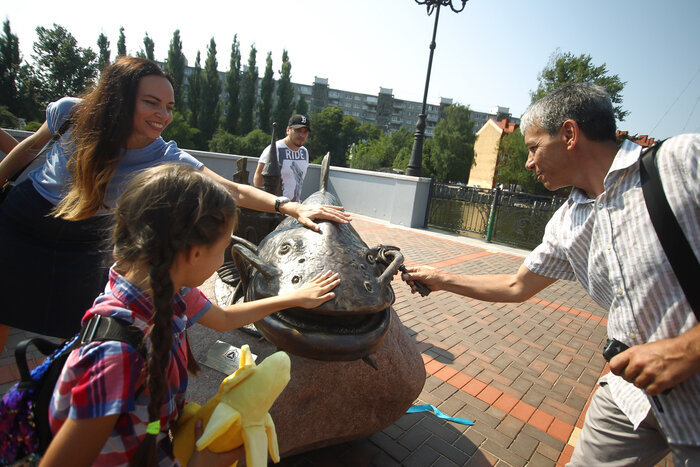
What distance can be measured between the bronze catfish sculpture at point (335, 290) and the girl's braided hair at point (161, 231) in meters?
0.63

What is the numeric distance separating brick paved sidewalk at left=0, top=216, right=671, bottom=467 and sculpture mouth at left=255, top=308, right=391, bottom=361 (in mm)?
1192

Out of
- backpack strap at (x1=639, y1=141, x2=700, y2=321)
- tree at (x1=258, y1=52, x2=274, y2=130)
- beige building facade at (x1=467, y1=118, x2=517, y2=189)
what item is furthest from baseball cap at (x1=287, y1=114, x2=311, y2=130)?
tree at (x1=258, y1=52, x2=274, y2=130)

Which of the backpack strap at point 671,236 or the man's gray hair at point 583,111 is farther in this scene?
the man's gray hair at point 583,111

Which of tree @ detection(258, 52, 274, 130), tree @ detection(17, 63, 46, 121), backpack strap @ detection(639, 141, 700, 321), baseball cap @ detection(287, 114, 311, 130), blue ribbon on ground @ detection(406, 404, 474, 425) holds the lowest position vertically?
blue ribbon on ground @ detection(406, 404, 474, 425)

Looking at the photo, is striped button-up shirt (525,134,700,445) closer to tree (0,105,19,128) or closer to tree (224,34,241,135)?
tree (0,105,19,128)

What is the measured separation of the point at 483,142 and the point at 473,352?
56.0 metres

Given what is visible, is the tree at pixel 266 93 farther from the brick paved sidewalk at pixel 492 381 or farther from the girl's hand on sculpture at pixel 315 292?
the girl's hand on sculpture at pixel 315 292

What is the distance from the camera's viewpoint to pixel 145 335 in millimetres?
1030

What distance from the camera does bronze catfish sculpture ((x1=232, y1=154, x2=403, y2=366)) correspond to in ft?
5.19

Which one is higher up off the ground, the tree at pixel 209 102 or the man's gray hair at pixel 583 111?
the tree at pixel 209 102

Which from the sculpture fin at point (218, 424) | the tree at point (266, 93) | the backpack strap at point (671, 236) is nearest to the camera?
the sculpture fin at point (218, 424)

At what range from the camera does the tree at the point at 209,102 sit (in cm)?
4819

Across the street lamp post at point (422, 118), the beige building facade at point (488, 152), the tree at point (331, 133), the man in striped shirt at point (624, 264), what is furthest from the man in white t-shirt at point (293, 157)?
the tree at point (331, 133)

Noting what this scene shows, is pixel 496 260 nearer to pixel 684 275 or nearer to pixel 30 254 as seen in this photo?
pixel 684 275
